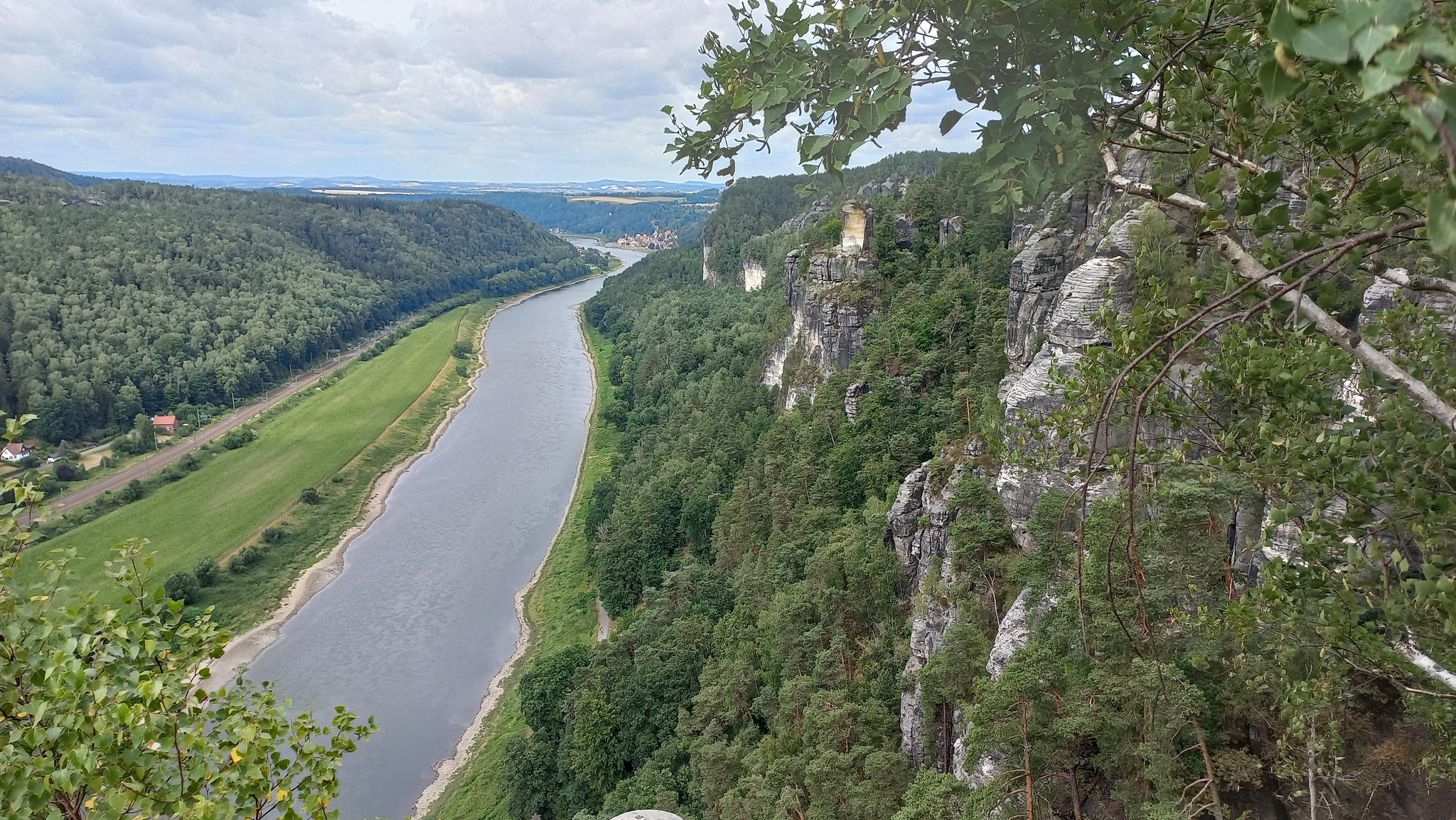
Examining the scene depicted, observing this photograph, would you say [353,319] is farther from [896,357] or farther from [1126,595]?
[1126,595]

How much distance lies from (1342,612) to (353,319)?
120 m

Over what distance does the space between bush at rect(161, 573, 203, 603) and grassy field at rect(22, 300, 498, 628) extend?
525 millimetres

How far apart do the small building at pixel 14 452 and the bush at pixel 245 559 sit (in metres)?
25.6

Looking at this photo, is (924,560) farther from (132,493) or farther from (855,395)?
(132,493)

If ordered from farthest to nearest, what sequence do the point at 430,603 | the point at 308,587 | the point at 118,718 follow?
the point at 308,587 → the point at 430,603 → the point at 118,718

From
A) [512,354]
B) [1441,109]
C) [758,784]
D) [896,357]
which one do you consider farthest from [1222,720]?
A: [512,354]

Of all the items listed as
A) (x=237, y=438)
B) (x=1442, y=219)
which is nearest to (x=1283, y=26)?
(x=1442, y=219)

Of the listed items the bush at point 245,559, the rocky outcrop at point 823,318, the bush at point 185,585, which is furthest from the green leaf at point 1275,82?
the bush at point 245,559

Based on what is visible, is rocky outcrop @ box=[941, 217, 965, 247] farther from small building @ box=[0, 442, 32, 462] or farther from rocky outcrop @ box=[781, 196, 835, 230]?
small building @ box=[0, 442, 32, 462]

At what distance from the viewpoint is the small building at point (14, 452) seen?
58797mm

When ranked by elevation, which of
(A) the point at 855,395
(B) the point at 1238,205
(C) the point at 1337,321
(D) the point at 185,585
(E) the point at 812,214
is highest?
(B) the point at 1238,205

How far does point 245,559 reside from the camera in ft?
153

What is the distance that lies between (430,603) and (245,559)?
520 inches

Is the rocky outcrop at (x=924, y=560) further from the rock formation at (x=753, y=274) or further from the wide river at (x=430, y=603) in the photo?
the rock formation at (x=753, y=274)
